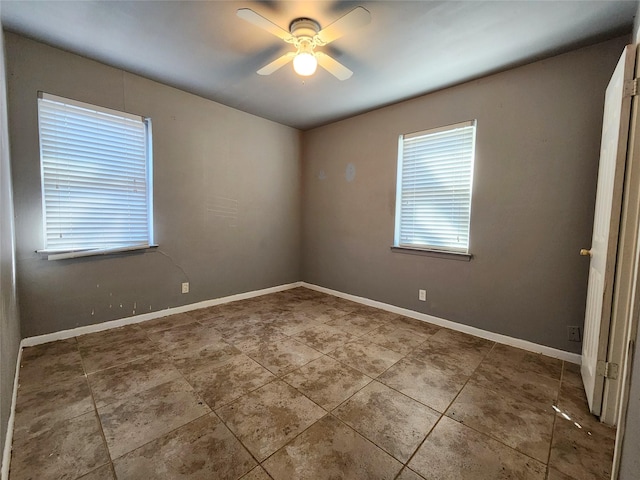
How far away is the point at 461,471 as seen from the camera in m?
1.27

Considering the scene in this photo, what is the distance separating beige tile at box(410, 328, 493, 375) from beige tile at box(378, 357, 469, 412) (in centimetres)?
7

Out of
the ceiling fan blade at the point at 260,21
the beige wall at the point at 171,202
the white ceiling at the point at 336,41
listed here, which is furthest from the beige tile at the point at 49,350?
the ceiling fan blade at the point at 260,21

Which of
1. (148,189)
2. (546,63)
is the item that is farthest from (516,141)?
(148,189)

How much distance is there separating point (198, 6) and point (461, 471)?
3.13 meters

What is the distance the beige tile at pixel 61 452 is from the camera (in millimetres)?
1218

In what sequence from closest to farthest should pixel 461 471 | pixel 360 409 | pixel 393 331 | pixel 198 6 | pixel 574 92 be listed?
pixel 461 471, pixel 360 409, pixel 198 6, pixel 574 92, pixel 393 331

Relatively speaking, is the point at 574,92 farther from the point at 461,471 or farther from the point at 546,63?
the point at 461,471

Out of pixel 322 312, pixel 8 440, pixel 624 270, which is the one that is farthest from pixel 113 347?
pixel 624 270

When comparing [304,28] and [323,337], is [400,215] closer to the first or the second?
[323,337]

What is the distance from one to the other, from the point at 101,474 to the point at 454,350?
256 cm

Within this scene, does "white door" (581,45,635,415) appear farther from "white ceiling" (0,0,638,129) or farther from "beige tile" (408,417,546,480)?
"beige tile" (408,417,546,480)

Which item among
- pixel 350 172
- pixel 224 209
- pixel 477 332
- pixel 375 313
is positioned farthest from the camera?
pixel 350 172

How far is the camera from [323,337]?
2689mm

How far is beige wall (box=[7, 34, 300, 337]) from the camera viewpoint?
2277 millimetres
